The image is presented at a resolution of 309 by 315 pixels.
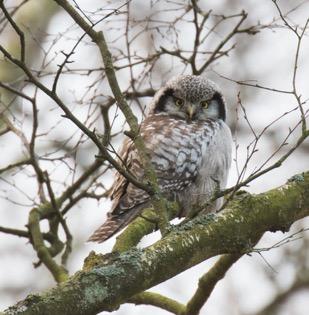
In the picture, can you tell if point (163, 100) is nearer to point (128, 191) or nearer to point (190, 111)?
point (190, 111)

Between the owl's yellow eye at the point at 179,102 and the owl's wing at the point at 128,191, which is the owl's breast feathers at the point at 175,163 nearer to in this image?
the owl's wing at the point at 128,191

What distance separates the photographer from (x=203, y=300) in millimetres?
4336

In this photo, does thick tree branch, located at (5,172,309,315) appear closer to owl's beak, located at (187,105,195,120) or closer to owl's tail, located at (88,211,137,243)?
owl's tail, located at (88,211,137,243)

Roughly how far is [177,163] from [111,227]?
0.76 meters

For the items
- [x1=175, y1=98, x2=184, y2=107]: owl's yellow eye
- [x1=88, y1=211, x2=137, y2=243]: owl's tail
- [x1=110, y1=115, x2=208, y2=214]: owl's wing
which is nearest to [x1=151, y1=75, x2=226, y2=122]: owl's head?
[x1=175, y1=98, x2=184, y2=107]: owl's yellow eye

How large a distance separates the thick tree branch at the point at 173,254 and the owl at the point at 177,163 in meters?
1.46

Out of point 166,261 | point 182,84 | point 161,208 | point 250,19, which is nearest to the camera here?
point 166,261

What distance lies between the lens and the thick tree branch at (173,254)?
9.29 feet

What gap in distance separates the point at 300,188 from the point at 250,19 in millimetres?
6560

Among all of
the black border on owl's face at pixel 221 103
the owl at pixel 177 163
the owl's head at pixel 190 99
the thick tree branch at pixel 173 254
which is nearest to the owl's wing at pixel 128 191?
the owl at pixel 177 163

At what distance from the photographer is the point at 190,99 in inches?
261

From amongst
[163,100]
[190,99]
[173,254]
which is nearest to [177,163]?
[190,99]

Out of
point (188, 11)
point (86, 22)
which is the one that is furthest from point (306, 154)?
point (86, 22)

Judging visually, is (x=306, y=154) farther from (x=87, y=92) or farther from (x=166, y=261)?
(x=166, y=261)
